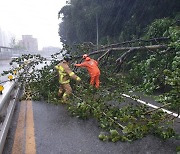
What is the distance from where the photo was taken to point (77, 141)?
3.85 meters

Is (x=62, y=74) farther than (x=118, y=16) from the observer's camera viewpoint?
No

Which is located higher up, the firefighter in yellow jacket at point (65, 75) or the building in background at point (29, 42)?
the building in background at point (29, 42)

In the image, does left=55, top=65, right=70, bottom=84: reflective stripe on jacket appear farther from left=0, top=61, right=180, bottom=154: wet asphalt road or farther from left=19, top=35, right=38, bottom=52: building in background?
left=19, top=35, right=38, bottom=52: building in background

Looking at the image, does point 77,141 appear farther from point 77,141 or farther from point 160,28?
point 160,28

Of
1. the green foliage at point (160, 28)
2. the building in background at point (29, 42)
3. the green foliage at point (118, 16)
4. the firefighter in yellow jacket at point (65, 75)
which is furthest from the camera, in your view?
the building in background at point (29, 42)

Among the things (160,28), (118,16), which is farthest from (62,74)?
(118,16)

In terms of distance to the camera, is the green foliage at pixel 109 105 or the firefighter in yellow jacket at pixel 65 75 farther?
the firefighter in yellow jacket at pixel 65 75

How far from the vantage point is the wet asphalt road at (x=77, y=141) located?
11.3ft

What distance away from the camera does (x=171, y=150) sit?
341 cm

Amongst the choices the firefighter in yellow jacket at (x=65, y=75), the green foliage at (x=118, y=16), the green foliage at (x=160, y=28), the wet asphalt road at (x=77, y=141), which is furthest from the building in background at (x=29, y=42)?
the wet asphalt road at (x=77, y=141)

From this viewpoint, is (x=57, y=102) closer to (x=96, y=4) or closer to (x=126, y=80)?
(x=126, y=80)

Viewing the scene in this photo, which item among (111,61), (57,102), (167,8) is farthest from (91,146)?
(167,8)

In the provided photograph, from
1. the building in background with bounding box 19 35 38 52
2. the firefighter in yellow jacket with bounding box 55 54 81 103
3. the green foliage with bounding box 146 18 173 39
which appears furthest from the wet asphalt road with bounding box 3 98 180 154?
the building in background with bounding box 19 35 38 52

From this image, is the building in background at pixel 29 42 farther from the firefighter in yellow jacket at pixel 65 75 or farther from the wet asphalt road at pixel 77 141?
the wet asphalt road at pixel 77 141
